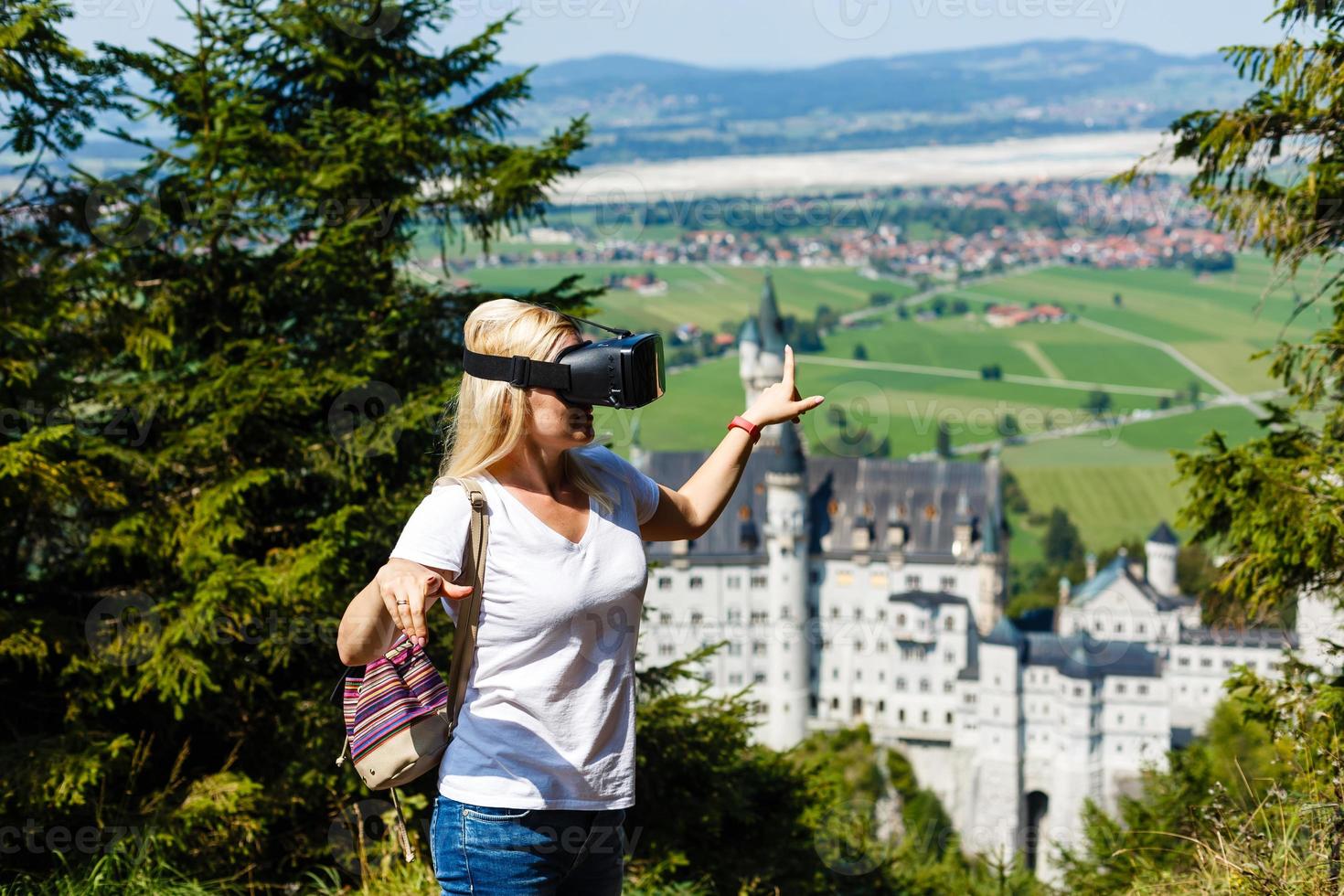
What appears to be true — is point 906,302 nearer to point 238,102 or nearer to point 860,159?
point 860,159

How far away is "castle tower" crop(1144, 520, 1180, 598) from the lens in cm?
7150

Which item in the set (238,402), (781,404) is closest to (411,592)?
(781,404)

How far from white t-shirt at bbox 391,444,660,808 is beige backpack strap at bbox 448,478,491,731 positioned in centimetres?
1

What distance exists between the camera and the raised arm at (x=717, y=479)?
341 centimetres

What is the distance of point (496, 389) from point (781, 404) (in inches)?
32.8

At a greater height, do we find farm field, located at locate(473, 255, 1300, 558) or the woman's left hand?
the woman's left hand

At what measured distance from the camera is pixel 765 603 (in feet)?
220

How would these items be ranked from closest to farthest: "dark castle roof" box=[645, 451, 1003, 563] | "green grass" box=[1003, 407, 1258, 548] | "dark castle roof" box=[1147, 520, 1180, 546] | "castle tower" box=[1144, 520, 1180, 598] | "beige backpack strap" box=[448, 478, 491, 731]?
"beige backpack strap" box=[448, 478, 491, 731]
"dark castle roof" box=[645, 451, 1003, 563]
"dark castle roof" box=[1147, 520, 1180, 546]
"castle tower" box=[1144, 520, 1180, 598]
"green grass" box=[1003, 407, 1258, 548]

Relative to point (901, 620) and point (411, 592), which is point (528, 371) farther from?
point (901, 620)

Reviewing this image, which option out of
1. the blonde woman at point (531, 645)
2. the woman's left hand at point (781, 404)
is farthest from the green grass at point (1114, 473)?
the blonde woman at point (531, 645)

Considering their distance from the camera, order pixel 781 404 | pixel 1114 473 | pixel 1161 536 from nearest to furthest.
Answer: pixel 781 404 < pixel 1161 536 < pixel 1114 473

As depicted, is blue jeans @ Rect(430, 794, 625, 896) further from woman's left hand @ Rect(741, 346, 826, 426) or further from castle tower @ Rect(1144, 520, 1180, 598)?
castle tower @ Rect(1144, 520, 1180, 598)

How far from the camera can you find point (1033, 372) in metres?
148

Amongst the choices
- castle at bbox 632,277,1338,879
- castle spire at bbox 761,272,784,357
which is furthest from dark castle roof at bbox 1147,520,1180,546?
castle spire at bbox 761,272,784,357
